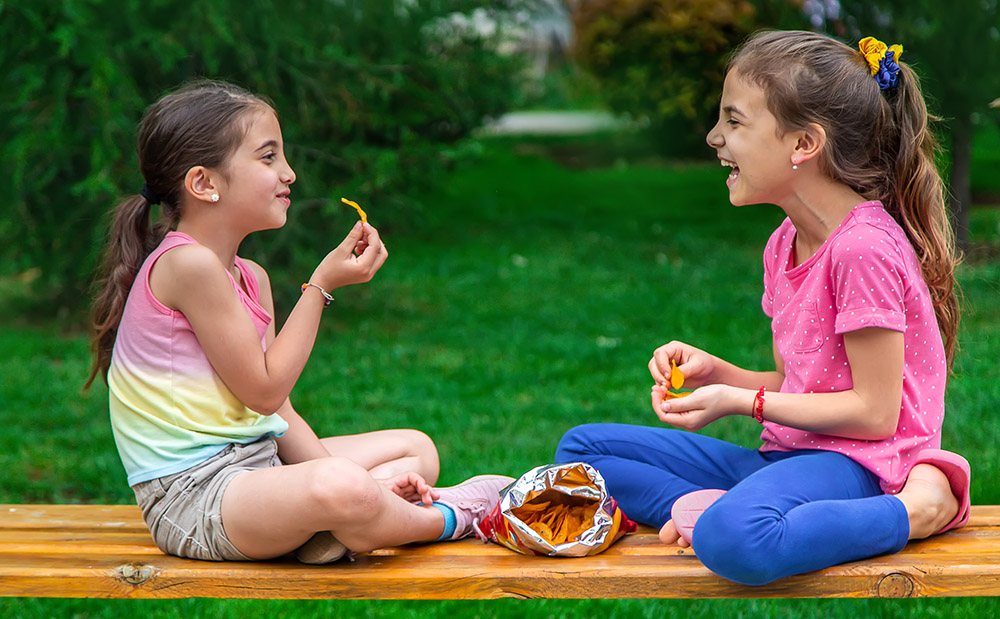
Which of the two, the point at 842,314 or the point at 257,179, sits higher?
the point at 257,179

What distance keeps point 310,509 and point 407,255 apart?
18.9 ft

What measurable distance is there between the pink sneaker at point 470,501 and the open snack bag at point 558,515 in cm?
5

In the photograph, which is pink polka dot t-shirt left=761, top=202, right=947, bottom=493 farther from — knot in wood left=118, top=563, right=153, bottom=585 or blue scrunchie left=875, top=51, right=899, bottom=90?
knot in wood left=118, top=563, right=153, bottom=585

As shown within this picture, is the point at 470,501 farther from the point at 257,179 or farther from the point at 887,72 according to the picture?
the point at 887,72

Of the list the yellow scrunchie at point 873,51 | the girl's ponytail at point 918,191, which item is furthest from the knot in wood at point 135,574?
the yellow scrunchie at point 873,51

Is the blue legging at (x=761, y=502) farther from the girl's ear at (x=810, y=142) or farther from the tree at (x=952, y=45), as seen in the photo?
the tree at (x=952, y=45)

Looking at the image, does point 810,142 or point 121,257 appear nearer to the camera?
point 810,142

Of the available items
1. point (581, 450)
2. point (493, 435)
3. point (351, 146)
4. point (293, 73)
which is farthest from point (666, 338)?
point (581, 450)

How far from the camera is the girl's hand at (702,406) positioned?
2166mm

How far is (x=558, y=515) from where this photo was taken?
2.27 m

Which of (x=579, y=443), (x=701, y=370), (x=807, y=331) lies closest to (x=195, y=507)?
(x=579, y=443)

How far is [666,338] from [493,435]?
161 cm

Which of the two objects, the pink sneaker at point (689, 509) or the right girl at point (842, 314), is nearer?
the right girl at point (842, 314)

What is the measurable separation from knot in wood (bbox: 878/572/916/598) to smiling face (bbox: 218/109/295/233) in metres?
1.45
